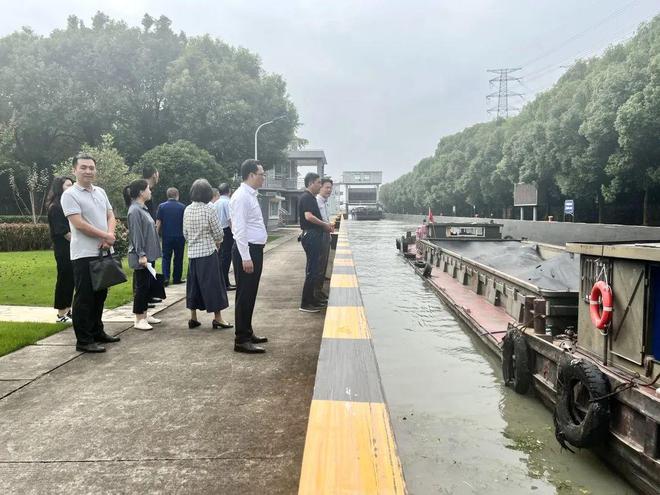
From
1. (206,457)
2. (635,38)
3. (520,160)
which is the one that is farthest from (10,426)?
(520,160)

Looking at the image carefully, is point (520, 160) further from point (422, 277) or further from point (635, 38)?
point (422, 277)

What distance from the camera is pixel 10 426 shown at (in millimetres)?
3291

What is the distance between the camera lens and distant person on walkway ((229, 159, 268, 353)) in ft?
15.1

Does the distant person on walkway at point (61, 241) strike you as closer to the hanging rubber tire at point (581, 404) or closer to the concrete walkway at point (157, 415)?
the concrete walkway at point (157, 415)

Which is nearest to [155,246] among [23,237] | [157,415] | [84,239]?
[84,239]

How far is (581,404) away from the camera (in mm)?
3469

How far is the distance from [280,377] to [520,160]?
30459 millimetres

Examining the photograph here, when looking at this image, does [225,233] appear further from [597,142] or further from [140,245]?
[597,142]

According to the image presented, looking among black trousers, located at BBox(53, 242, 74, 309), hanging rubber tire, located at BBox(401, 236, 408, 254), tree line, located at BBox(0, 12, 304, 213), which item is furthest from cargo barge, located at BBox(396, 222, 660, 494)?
tree line, located at BBox(0, 12, 304, 213)

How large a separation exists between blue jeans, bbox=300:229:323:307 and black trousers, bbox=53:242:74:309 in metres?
2.75

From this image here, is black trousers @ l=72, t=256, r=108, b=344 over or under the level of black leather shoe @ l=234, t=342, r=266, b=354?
over

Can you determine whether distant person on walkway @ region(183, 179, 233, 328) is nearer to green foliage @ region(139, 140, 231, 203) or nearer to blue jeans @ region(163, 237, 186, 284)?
blue jeans @ region(163, 237, 186, 284)

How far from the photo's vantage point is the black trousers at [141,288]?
564 centimetres

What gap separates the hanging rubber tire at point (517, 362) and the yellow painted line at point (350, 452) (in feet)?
7.56
